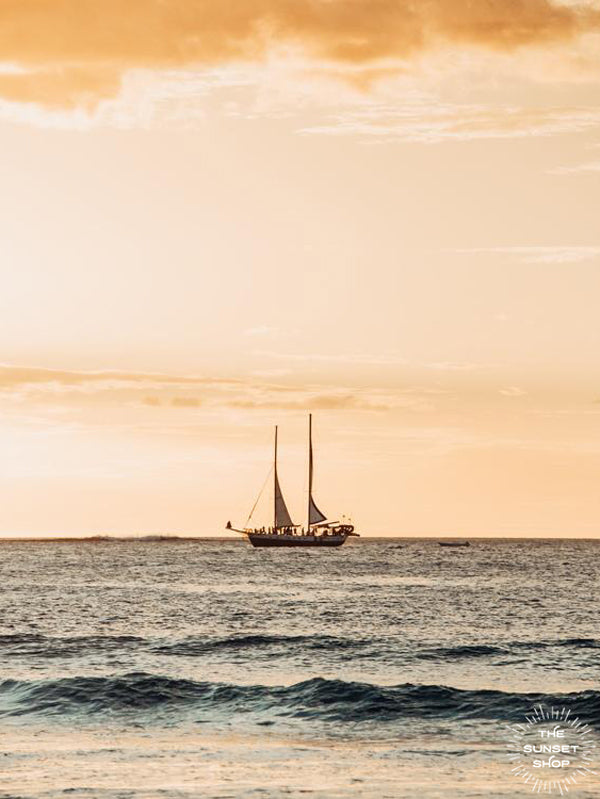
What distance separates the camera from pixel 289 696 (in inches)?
1633

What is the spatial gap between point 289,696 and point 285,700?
2.30 ft

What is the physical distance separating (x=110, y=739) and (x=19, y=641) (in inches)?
1064

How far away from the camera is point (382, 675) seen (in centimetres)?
4759

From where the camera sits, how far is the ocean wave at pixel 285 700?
38.2m

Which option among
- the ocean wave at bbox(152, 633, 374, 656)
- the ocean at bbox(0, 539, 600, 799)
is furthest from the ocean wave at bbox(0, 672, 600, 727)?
the ocean wave at bbox(152, 633, 374, 656)

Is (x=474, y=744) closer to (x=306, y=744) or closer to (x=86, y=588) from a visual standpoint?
(x=306, y=744)

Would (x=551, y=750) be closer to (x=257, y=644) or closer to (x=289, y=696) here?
(x=289, y=696)

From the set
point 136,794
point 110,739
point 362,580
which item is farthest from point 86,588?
point 136,794

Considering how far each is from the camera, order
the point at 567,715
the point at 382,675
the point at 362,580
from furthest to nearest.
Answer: the point at 362,580
the point at 382,675
the point at 567,715

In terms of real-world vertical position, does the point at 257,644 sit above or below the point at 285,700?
above

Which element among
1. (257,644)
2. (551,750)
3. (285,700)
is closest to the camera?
(551,750)

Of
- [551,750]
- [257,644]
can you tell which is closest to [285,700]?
[551,750]

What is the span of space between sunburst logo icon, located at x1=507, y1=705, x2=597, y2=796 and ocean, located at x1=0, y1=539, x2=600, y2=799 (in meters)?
0.13

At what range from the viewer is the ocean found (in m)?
Answer: 28.8
